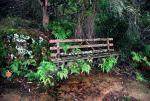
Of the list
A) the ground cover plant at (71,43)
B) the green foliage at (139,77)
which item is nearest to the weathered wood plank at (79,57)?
the ground cover plant at (71,43)

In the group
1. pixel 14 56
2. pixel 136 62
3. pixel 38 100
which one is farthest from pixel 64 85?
pixel 136 62

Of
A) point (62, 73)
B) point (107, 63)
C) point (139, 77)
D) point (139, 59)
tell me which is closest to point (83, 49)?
point (107, 63)

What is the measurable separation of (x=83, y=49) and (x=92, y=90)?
1.88 m

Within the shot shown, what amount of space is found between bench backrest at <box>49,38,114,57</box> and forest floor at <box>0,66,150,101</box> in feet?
3.24

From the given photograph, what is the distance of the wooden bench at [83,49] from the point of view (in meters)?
9.03

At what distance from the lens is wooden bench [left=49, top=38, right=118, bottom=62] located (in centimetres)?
903

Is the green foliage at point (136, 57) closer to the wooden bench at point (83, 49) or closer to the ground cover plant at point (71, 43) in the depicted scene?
the ground cover plant at point (71, 43)

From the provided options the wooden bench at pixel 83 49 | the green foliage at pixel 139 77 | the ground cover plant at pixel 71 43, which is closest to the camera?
the ground cover plant at pixel 71 43

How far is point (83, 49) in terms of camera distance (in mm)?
10125

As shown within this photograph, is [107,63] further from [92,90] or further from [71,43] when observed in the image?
[71,43]

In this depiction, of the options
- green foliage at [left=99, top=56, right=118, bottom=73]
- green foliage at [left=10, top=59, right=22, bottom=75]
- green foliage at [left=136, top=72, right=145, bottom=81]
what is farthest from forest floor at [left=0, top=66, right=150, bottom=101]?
green foliage at [left=10, top=59, right=22, bottom=75]

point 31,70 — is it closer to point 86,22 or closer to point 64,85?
point 64,85

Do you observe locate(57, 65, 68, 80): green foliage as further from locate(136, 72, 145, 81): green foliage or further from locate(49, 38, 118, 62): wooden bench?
locate(136, 72, 145, 81): green foliage

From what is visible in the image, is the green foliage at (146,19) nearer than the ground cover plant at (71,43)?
No
